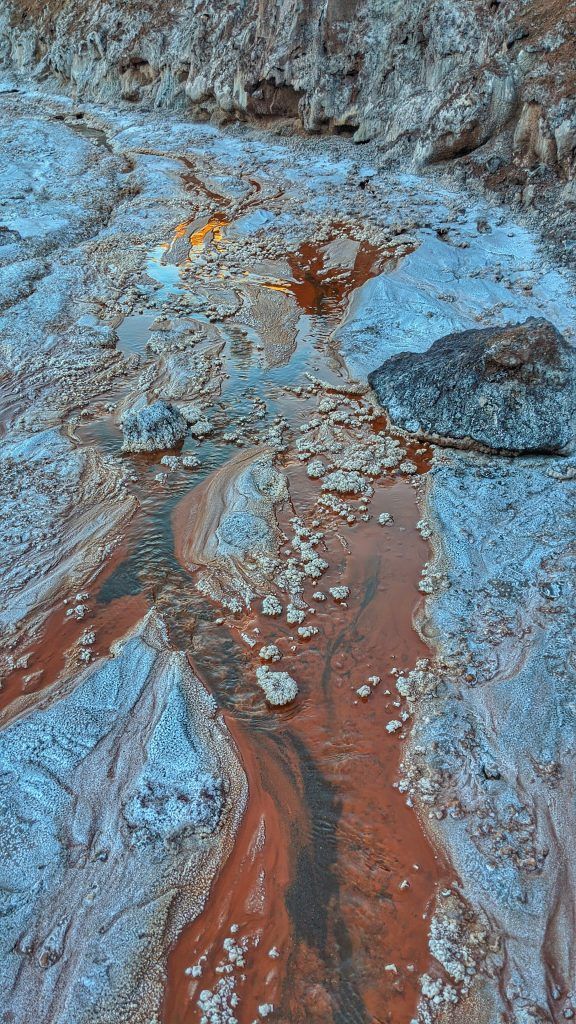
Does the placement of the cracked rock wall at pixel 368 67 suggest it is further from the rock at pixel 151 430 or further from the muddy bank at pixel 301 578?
the rock at pixel 151 430

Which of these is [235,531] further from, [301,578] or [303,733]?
[303,733]

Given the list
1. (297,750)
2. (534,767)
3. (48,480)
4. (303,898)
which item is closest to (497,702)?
(534,767)

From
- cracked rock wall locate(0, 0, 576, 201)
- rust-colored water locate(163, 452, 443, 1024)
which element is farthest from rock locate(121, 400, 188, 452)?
cracked rock wall locate(0, 0, 576, 201)

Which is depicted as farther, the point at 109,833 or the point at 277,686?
the point at 277,686

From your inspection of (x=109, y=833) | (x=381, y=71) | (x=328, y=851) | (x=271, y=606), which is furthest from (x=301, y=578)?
(x=381, y=71)

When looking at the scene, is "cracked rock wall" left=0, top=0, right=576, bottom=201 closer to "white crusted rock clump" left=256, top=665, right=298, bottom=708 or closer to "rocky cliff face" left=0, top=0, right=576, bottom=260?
"rocky cliff face" left=0, top=0, right=576, bottom=260

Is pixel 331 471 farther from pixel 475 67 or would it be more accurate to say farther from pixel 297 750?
pixel 475 67
